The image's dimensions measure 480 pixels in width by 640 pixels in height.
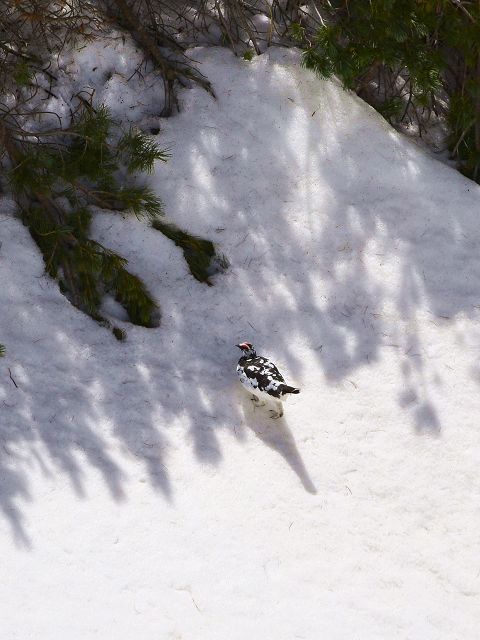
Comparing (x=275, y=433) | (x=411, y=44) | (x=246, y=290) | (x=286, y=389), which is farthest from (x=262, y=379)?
(x=411, y=44)

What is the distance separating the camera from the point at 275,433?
6.70 meters

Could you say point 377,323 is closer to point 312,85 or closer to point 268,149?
point 268,149

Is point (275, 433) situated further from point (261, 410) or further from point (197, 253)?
point (197, 253)

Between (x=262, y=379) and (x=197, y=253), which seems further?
(x=197, y=253)

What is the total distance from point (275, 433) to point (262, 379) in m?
0.65

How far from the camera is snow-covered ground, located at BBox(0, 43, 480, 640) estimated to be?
18.4 ft

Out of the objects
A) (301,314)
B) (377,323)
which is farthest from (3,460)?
(377,323)

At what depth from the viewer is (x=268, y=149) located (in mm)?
8227

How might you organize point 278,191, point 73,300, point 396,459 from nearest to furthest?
point 396,459 < point 73,300 < point 278,191

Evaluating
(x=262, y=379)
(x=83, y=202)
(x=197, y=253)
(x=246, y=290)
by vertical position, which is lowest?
(x=262, y=379)

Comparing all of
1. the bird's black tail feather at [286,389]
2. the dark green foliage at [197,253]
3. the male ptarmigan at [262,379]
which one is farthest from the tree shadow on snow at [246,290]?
the bird's black tail feather at [286,389]

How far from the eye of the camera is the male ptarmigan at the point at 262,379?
6.39 m

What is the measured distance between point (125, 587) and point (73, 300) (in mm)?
3139

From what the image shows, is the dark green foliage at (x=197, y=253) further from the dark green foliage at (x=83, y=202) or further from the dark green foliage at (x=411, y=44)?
the dark green foliage at (x=411, y=44)
